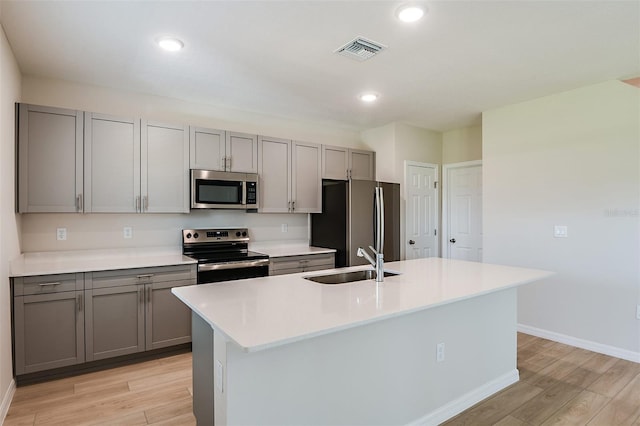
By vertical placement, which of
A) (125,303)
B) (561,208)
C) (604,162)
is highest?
(604,162)

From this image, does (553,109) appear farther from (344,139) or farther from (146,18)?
(146,18)

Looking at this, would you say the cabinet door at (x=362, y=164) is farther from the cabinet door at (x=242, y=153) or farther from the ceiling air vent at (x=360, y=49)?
the ceiling air vent at (x=360, y=49)

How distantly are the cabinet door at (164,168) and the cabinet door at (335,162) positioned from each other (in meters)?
1.71

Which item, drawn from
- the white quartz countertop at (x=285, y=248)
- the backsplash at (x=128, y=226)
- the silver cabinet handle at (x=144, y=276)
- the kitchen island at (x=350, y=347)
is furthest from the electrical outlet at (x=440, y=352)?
the backsplash at (x=128, y=226)

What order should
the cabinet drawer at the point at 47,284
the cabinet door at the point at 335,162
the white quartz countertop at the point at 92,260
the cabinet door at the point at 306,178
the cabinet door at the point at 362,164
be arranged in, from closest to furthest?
the cabinet drawer at the point at 47,284, the white quartz countertop at the point at 92,260, the cabinet door at the point at 306,178, the cabinet door at the point at 335,162, the cabinet door at the point at 362,164

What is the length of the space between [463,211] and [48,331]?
485 cm

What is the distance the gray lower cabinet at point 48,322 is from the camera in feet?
8.55

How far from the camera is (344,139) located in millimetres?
5141

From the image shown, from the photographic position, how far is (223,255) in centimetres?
365

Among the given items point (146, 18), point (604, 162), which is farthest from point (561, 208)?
Answer: point (146, 18)

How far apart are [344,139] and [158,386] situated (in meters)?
3.78

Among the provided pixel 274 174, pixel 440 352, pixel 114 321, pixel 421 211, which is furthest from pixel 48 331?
pixel 421 211

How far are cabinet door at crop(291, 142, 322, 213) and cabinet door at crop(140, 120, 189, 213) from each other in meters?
1.27

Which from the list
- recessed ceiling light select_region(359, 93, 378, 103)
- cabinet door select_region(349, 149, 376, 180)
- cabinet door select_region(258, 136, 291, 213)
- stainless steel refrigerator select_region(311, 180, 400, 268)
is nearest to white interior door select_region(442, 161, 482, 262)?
stainless steel refrigerator select_region(311, 180, 400, 268)
